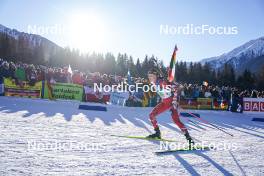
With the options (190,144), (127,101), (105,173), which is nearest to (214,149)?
(190,144)

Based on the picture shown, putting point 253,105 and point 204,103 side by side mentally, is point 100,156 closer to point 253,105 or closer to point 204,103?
point 204,103

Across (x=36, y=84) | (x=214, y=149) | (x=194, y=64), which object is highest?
(x=194, y=64)

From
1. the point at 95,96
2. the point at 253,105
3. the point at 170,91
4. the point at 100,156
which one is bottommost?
the point at 100,156

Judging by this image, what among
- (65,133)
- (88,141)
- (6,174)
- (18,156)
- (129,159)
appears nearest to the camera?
(6,174)

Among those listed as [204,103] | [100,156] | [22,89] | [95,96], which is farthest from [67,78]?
[100,156]

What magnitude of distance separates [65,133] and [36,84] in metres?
12.3

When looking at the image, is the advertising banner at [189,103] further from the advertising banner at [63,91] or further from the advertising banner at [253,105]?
the advertising banner at [63,91]

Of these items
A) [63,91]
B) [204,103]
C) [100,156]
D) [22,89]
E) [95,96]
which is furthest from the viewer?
[204,103]

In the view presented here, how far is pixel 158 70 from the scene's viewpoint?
8922mm

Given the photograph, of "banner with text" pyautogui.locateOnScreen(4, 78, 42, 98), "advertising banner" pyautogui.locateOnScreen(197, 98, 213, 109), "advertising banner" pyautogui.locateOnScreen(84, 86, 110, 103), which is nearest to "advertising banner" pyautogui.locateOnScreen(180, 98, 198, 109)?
"advertising banner" pyautogui.locateOnScreen(197, 98, 213, 109)

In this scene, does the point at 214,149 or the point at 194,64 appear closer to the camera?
the point at 214,149

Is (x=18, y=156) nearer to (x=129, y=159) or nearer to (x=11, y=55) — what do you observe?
(x=129, y=159)

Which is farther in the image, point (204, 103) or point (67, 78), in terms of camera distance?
point (204, 103)

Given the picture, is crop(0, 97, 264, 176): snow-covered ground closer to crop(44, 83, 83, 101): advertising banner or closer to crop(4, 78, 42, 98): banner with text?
crop(44, 83, 83, 101): advertising banner
